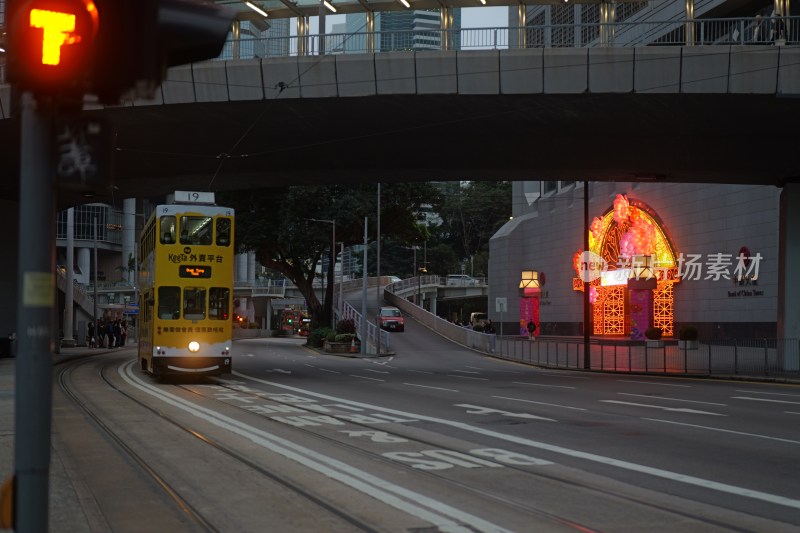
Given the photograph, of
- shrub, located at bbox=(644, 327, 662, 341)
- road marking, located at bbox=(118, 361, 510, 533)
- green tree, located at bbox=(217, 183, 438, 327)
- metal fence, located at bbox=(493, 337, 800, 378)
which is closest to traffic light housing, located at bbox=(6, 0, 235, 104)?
road marking, located at bbox=(118, 361, 510, 533)

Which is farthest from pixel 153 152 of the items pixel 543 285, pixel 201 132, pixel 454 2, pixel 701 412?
pixel 543 285

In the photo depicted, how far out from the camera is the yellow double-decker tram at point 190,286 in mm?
24891

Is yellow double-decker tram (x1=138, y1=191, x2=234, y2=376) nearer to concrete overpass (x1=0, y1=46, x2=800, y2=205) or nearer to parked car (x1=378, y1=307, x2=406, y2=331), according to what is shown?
concrete overpass (x1=0, y1=46, x2=800, y2=205)

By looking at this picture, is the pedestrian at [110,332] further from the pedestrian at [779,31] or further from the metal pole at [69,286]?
the pedestrian at [779,31]

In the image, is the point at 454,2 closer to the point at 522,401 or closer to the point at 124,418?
the point at 522,401

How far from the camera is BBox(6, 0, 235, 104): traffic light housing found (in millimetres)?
4219

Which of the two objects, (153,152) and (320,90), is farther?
(153,152)

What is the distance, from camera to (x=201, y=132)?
101ft

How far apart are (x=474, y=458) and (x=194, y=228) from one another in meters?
15.3

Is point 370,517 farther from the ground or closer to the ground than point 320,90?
closer to the ground

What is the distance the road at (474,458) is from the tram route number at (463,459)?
0.03 metres

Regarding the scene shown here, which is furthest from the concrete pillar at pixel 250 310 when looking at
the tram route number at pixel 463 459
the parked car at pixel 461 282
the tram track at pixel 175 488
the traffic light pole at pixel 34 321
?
the traffic light pole at pixel 34 321

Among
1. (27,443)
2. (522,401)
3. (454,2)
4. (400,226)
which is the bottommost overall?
(522,401)

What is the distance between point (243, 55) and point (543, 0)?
388 inches
